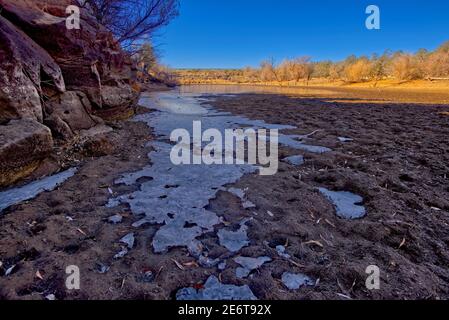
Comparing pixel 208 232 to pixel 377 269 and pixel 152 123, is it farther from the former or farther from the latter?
pixel 152 123

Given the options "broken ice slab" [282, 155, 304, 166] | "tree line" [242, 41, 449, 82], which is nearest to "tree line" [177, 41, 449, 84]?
"tree line" [242, 41, 449, 82]

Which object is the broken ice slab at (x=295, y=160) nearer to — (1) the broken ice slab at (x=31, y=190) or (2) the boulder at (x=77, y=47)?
(1) the broken ice slab at (x=31, y=190)

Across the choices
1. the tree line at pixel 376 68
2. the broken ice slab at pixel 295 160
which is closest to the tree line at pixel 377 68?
the tree line at pixel 376 68

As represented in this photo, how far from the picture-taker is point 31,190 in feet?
10.9

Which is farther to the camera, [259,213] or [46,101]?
[46,101]

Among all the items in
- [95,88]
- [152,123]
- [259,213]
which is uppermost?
[95,88]

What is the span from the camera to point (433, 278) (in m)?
2.00

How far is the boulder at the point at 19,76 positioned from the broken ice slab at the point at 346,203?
467 centimetres

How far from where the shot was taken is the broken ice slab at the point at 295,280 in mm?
1915

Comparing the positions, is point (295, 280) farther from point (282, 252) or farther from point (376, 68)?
point (376, 68)

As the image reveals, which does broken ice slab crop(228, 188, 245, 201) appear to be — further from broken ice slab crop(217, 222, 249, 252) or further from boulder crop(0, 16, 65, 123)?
boulder crop(0, 16, 65, 123)

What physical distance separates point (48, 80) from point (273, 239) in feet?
17.9
